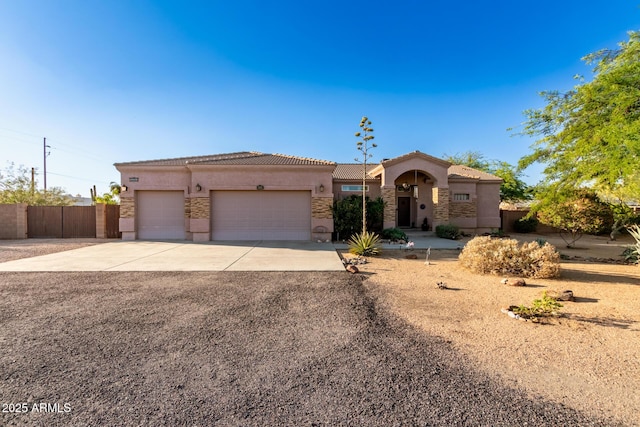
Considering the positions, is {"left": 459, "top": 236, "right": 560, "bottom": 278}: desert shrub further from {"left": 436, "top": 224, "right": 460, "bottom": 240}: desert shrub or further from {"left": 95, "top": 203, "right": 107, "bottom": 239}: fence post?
{"left": 95, "top": 203, "right": 107, "bottom": 239}: fence post

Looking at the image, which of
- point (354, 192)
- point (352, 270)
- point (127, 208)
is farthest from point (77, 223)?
point (352, 270)

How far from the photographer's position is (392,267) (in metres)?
8.73

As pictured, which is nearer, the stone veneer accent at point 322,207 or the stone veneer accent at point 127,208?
the stone veneer accent at point 322,207

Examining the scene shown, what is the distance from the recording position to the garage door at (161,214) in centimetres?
1520

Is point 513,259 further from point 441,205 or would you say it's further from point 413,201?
point 413,201

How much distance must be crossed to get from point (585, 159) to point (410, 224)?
12433 mm

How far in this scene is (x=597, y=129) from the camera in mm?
6988

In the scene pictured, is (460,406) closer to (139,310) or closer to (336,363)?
(336,363)

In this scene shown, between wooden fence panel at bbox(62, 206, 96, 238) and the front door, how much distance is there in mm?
19260

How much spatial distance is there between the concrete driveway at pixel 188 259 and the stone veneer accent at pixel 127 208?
3.14 meters

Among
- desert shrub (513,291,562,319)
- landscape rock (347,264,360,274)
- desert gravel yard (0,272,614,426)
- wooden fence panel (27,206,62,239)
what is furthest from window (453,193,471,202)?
wooden fence panel (27,206,62,239)

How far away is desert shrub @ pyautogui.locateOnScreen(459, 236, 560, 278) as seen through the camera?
7340 millimetres

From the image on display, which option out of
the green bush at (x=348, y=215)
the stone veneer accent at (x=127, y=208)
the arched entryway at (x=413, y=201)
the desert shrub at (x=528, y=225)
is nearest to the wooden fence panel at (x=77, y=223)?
the stone veneer accent at (x=127, y=208)

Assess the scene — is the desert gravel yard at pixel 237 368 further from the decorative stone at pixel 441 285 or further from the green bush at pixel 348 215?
the green bush at pixel 348 215
